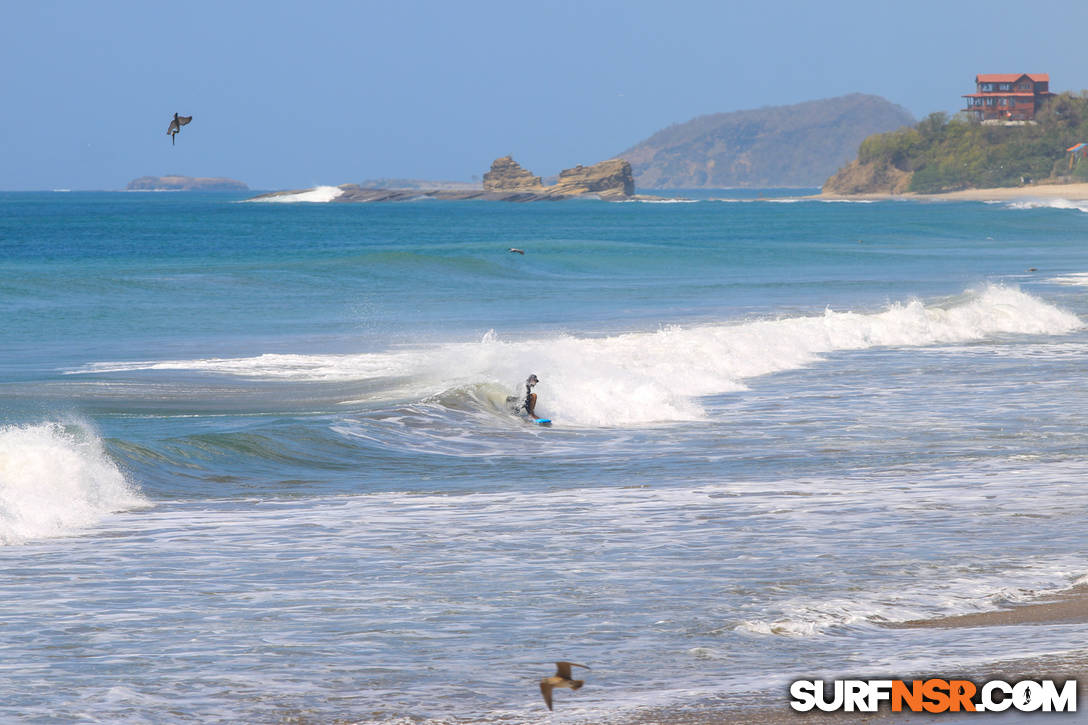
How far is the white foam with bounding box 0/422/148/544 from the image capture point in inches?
406

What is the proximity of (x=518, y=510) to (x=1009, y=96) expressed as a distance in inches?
7744

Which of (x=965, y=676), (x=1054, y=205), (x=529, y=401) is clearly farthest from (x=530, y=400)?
(x=1054, y=205)

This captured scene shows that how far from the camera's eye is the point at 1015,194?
162 meters

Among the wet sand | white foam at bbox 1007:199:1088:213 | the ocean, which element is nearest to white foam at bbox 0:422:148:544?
the ocean

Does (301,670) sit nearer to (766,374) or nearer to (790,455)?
(790,455)

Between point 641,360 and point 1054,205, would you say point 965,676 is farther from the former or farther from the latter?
point 1054,205

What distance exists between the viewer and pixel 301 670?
6980 millimetres

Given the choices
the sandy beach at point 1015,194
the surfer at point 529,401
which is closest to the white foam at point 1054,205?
the sandy beach at point 1015,194

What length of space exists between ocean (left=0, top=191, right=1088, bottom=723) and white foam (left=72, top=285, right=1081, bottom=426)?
0.10 metres

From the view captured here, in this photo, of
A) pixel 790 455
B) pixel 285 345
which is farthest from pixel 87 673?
pixel 285 345

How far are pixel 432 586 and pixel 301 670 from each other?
1743 millimetres

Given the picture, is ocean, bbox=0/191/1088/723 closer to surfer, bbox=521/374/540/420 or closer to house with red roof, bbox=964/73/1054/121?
surfer, bbox=521/374/540/420

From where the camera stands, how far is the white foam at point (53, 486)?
33.9ft

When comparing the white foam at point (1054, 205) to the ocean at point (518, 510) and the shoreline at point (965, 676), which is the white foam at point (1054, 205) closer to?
the ocean at point (518, 510)
